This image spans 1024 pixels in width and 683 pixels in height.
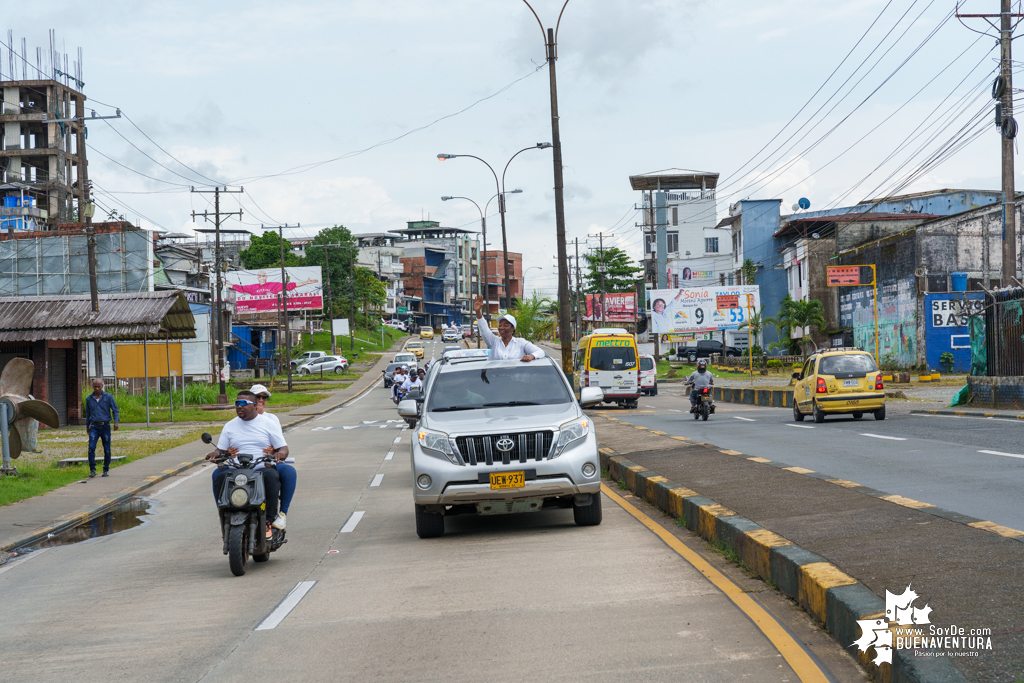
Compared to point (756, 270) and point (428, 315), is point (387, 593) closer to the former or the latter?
point (756, 270)

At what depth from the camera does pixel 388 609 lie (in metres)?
7.00

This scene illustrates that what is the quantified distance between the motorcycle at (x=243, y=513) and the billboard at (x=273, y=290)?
67614 millimetres

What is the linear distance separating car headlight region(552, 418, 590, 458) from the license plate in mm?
429

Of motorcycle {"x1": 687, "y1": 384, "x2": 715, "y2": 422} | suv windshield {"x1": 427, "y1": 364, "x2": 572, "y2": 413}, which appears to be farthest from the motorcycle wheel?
motorcycle {"x1": 687, "y1": 384, "x2": 715, "y2": 422}

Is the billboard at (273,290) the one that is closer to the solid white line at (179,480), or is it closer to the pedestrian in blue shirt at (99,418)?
the solid white line at (179,480)

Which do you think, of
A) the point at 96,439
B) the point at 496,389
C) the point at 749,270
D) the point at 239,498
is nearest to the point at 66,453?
the point at 96,439

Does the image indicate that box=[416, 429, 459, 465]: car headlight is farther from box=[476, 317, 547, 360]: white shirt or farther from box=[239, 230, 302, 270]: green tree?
box=[239, 230, 302, 270]: green tree

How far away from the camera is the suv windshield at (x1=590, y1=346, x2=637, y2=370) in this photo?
37531 mm

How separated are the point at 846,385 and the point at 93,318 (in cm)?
2343

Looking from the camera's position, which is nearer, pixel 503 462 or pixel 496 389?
pixel 503 462

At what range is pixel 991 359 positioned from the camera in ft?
85.3

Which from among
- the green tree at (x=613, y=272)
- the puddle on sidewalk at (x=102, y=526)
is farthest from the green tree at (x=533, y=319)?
the puddle on sidewalk at (x=102, y=526)

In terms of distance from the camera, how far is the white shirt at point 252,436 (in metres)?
9.38

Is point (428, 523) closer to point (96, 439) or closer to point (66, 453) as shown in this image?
point (96, 439)
